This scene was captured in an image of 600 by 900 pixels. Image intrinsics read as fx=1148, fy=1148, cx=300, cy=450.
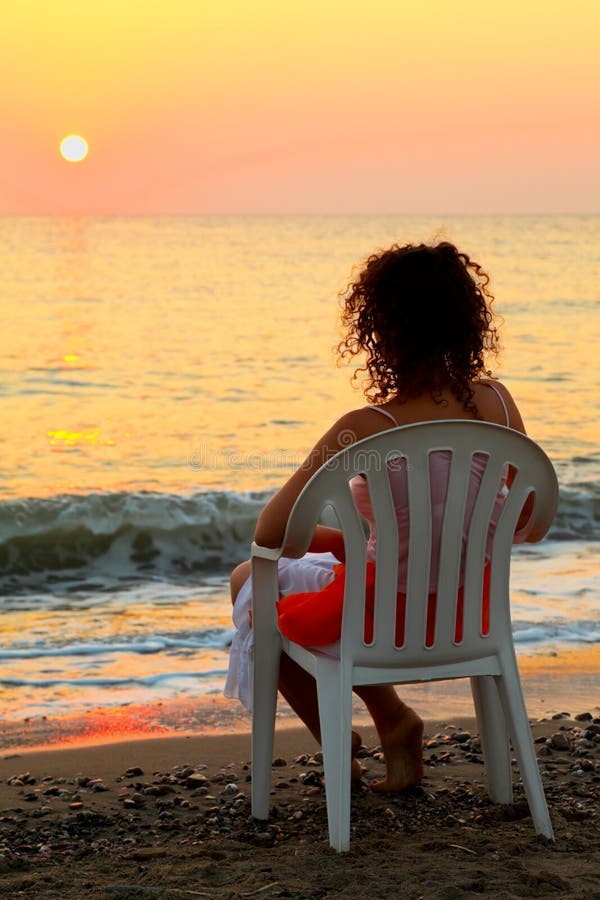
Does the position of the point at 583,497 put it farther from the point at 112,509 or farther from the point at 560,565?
the point at 112,509

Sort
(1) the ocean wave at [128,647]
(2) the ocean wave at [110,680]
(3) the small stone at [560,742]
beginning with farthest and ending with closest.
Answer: (1) the ocean wave at [128,647]
(2) the ocean wave at [110,680]
(3) the small stone at [560,742]

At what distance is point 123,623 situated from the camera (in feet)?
19.3

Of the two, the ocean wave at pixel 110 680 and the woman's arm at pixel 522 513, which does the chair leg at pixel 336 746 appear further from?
the ocean wave at pixel 110 680

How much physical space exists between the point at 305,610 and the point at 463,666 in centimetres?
41

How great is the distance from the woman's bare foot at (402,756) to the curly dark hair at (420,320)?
1.03m

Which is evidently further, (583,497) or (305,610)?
(583,497)

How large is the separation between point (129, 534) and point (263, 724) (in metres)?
5.14

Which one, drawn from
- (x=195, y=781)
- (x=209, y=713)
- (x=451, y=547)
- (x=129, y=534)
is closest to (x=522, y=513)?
(x=451, y=547)

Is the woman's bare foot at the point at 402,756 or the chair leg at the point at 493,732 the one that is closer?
the chair leg at the point at 493,732

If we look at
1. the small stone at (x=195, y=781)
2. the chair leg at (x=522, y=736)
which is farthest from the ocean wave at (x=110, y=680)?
the chair leg at (x=522, y=736)

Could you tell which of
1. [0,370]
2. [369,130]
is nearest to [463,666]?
[0,370]

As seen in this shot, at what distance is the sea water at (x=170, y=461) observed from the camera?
210 inches

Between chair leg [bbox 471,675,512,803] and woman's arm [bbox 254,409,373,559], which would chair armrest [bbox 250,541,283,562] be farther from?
chair leg [bbox 471,675,512,803]

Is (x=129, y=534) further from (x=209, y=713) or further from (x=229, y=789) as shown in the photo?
(x=229, y=789)
